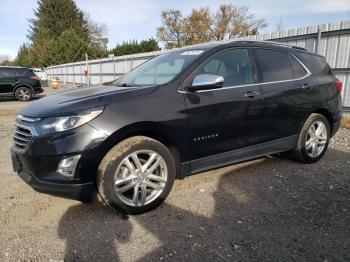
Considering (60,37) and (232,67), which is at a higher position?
(60,37)

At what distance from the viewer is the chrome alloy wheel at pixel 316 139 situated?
464 centimetres

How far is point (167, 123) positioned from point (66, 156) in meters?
1.03

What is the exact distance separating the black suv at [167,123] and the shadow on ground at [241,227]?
301 mm

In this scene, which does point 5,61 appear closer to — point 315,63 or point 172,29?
point 172,29

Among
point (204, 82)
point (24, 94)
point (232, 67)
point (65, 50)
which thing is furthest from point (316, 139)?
point (65, 50)

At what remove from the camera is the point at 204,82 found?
3.28m

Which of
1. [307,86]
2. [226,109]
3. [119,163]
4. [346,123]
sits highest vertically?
[307,86]

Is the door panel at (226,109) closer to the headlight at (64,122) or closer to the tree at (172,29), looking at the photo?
the headlight at (64,122)

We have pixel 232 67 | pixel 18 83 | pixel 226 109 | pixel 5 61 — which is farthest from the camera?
pixel 5 61

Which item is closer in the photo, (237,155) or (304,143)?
(237,155)

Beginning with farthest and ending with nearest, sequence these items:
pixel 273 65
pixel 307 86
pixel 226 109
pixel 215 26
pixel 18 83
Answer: pixel 215 26
pixel 18 83
pixel 307 86
pixel 273 65
pixel 226 109

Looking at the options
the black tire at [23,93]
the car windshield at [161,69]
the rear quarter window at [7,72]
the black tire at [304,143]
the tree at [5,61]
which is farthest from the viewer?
the tree at [5,61]

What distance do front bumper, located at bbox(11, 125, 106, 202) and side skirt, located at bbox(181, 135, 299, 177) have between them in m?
1.03

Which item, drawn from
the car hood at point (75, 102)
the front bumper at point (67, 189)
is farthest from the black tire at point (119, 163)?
the car hood at point (75, 102)
